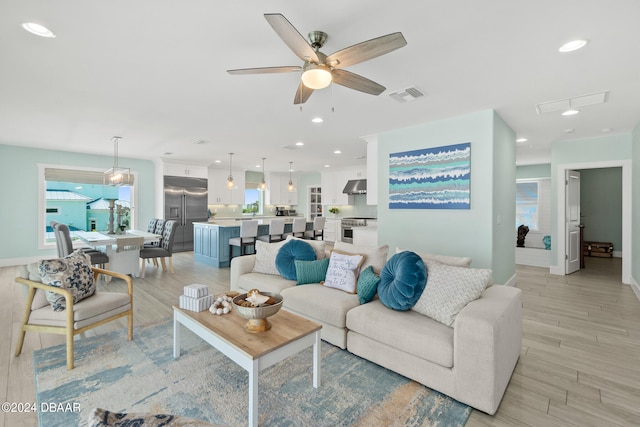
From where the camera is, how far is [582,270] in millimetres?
6172

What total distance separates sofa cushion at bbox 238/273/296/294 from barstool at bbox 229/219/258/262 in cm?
266

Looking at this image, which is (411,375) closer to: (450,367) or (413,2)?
(450,367)

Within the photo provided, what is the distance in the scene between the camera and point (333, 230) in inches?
384

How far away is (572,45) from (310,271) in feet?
9.81

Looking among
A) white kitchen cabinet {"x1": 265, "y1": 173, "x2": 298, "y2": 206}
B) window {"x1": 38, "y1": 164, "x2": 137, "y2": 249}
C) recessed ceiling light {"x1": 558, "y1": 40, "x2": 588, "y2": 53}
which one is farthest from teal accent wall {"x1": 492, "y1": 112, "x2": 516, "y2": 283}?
white kitchen cabinet {"x1": 265, "y1": 173, "x2": 298, "y2": 206}

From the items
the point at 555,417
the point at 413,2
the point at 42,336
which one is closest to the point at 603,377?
the point at 555,417

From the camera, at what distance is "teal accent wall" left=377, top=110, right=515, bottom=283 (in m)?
3.86

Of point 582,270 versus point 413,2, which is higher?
point 413,2

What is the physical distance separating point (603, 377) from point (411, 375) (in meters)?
1.56

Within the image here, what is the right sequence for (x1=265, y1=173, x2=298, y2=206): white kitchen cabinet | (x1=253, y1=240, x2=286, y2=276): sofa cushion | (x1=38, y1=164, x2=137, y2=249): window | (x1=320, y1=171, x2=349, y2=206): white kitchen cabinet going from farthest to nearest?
(x1=265, y1=173, x2=298, y2=206): white kitchen cabinet
(x1=320, y1=171, x2=349, y2=206): white kitchen cabinet
(x1=38, y1=164, x2=137, y2=249): window
(x1=253, y1=240, x2=286, y2=276): sofa cushion

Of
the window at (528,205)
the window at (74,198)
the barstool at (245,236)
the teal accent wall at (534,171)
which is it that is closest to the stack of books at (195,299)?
the barstool at (245,236)

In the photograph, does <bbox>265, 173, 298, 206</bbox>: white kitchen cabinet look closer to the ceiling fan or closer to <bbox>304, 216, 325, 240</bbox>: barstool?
<bbox>304, 216, 325, 240</bbox>: barstool

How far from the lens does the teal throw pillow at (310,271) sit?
328 centimetres

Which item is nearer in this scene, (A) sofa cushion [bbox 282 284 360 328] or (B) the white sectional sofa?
(B) the white sectional sofa
